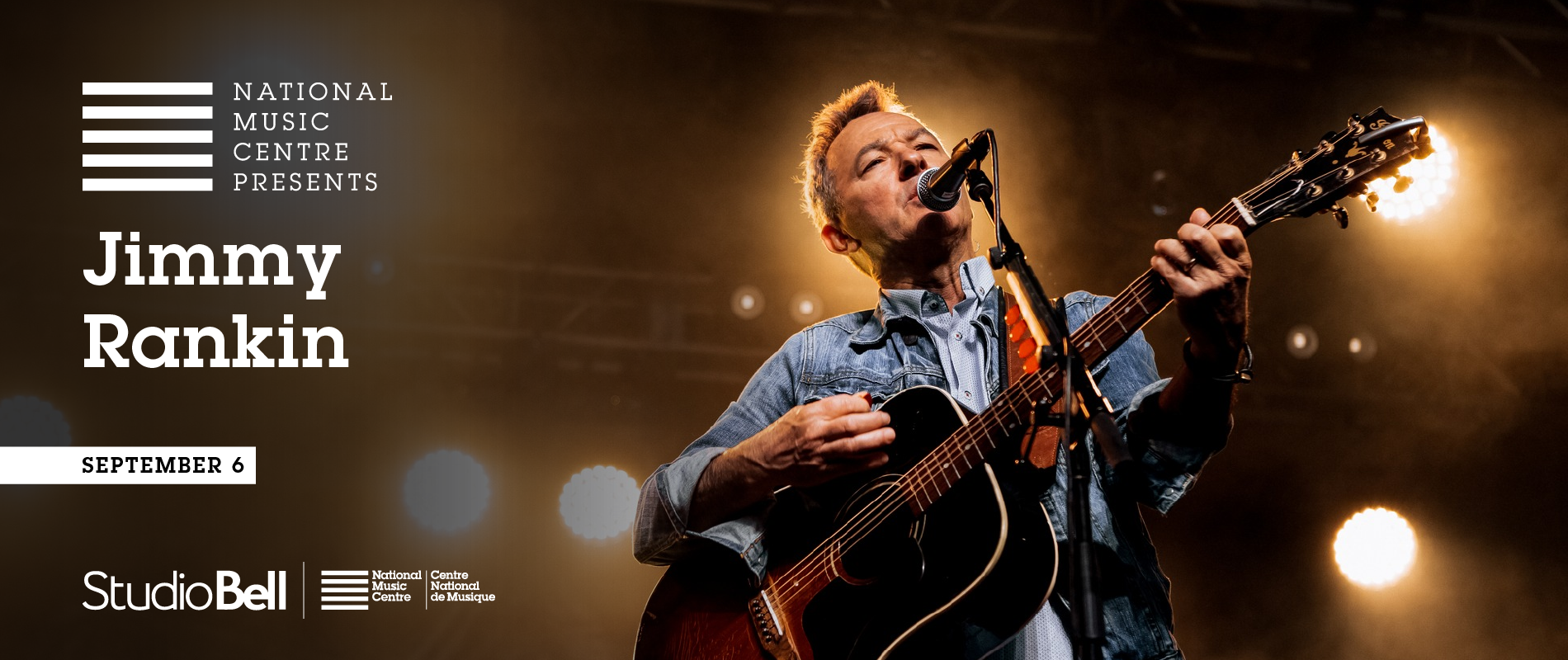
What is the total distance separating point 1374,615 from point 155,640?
6180mm

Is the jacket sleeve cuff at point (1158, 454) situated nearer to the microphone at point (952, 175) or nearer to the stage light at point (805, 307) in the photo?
the microphone at point (952, 175)

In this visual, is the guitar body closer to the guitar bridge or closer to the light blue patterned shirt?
the guitar bridge

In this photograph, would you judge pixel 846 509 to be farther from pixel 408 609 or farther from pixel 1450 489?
pixel 1450 489

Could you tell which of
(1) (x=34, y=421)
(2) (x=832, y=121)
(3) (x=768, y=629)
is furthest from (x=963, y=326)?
(1) (x=34, y=421)

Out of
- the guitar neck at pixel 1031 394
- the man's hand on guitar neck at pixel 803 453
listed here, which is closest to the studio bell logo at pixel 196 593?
the man's hand on guitar neck at pixel 803 453

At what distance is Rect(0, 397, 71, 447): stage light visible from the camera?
538 cm

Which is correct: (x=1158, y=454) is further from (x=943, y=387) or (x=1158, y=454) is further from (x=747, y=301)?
(x=747, y=301)

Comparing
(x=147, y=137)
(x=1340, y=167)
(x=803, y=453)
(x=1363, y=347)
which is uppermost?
(x=147, y=137)

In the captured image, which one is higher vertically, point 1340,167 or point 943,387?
point 1340,167

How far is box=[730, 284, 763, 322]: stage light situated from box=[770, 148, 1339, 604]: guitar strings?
367cm

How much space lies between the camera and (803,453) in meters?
2.12

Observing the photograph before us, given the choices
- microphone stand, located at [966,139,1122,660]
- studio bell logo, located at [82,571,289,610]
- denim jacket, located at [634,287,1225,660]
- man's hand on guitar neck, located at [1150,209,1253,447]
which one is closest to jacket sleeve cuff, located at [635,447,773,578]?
denim jacket, located at [634,287,1225,660]

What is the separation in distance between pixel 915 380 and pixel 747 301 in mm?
3519

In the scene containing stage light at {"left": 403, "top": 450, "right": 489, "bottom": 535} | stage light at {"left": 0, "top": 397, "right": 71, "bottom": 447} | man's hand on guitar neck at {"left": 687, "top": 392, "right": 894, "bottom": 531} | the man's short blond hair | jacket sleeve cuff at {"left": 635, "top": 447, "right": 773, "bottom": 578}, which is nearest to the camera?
man's hand on guitar neck at {"left": 687, "top": 392, "right": 894, "bottom": 531}
